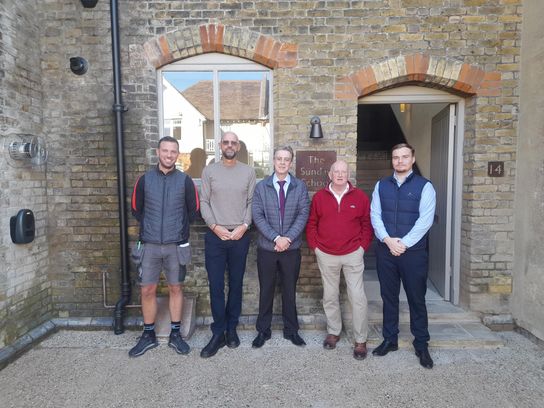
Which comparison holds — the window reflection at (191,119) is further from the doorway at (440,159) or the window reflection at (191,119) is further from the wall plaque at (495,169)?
the wall plaque at (495,169)

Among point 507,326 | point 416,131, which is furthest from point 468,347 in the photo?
point 416,131

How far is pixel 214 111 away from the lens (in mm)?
4105

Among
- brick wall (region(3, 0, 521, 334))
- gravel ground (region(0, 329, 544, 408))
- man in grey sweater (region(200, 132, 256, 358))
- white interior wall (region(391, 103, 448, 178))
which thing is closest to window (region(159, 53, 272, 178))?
brick wall (region(3, 0, 521, 334))

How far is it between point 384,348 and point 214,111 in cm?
316

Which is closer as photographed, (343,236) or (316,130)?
(343,236)

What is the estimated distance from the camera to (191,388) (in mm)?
2879

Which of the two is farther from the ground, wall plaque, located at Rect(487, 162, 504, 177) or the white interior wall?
the white interior wall

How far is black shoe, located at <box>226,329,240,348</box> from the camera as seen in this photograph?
3523mm

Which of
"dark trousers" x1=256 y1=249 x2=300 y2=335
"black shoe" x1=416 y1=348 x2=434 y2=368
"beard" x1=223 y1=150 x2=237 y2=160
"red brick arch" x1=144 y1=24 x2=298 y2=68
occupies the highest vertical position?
"red brick arch" x1=144 y1=24 x2=298 y2=68

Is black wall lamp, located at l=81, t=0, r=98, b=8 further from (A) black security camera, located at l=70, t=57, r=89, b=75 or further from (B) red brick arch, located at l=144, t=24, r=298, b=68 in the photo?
(B) red brick arch, located at l=144, t=24, r=298, b=68

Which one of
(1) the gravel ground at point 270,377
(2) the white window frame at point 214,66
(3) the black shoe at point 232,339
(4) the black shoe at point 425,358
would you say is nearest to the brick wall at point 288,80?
(2) the white window frame at point 214,66

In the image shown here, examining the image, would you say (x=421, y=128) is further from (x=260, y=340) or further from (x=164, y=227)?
(x=164, y=227)

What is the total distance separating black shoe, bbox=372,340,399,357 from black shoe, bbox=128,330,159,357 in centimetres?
221

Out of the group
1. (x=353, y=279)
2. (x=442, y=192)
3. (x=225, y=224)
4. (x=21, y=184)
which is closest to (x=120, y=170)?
(x=21, y=184)
